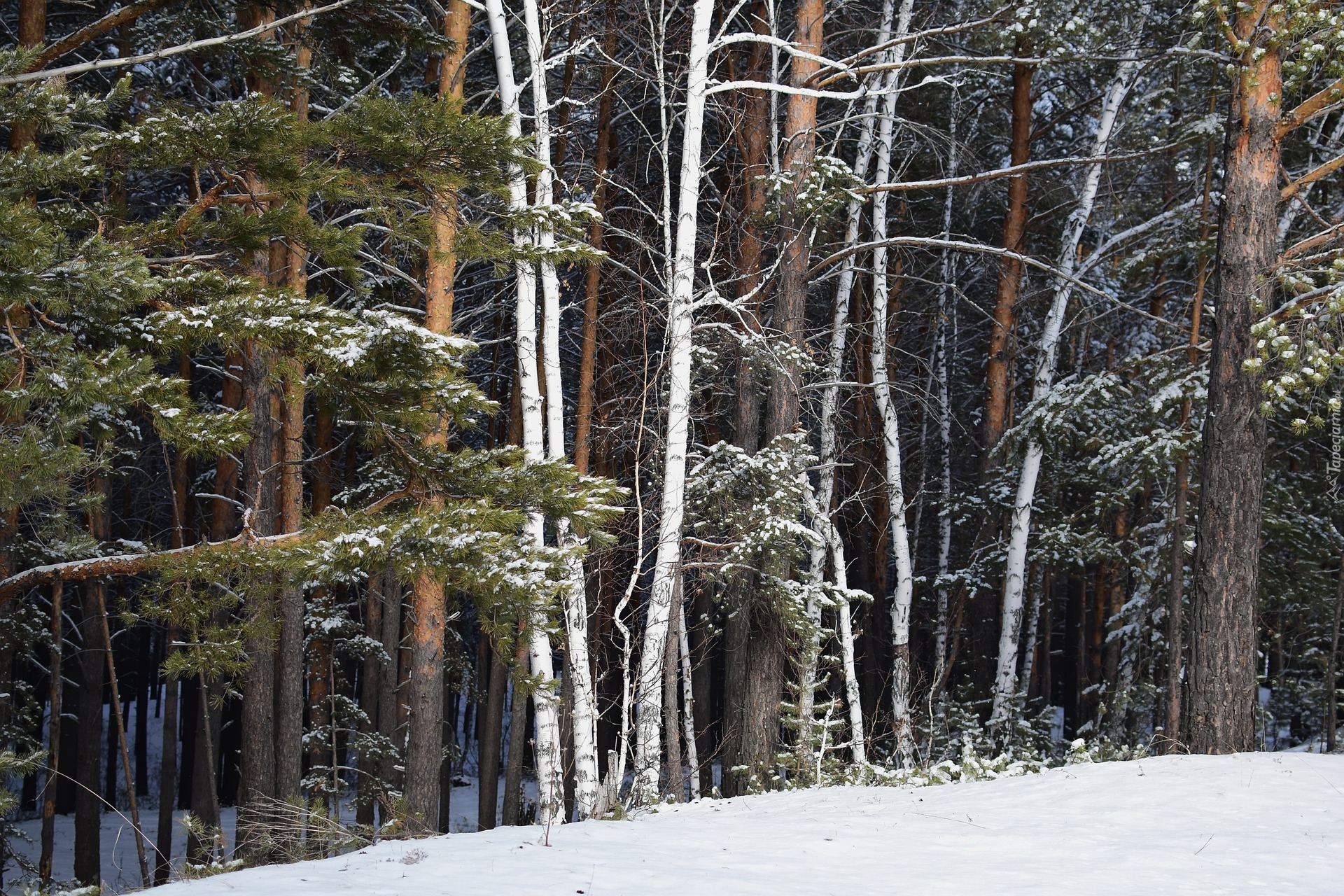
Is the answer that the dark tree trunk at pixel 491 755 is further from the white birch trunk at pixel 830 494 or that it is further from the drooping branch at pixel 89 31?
the drooping branch at pixel 89 31

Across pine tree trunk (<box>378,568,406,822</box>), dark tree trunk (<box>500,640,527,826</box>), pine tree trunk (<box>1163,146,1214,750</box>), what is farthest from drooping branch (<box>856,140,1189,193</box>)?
dark tree trunk (<box>500,640,527,826</box>)

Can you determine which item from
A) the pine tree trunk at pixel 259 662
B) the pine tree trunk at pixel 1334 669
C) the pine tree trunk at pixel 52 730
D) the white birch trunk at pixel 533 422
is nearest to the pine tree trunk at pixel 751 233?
the white birch trunk at pixel 533 422

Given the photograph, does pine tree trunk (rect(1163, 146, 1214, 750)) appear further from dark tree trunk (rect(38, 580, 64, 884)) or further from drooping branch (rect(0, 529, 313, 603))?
dark tree trunk (rect(38, 580, 64, 884))

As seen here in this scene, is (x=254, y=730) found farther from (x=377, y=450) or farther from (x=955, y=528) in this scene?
(x=955, y=528)

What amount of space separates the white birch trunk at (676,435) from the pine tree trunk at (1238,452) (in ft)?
14.5

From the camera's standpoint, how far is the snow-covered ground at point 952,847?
5047mm

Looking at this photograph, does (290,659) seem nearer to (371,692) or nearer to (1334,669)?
(371,692)

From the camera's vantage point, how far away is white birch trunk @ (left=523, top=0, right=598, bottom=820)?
8.75 m

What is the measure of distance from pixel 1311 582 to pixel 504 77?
11449mm

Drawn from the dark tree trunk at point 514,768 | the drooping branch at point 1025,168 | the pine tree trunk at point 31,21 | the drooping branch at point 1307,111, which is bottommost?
the dark tree trunk at point 514,768

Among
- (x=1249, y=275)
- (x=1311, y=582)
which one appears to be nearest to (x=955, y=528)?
(x=1311, y=582)

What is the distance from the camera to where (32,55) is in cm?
642

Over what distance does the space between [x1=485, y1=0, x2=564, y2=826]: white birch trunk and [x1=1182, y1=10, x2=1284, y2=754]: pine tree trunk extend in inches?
208

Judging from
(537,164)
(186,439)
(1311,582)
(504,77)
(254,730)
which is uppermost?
(504,77)
